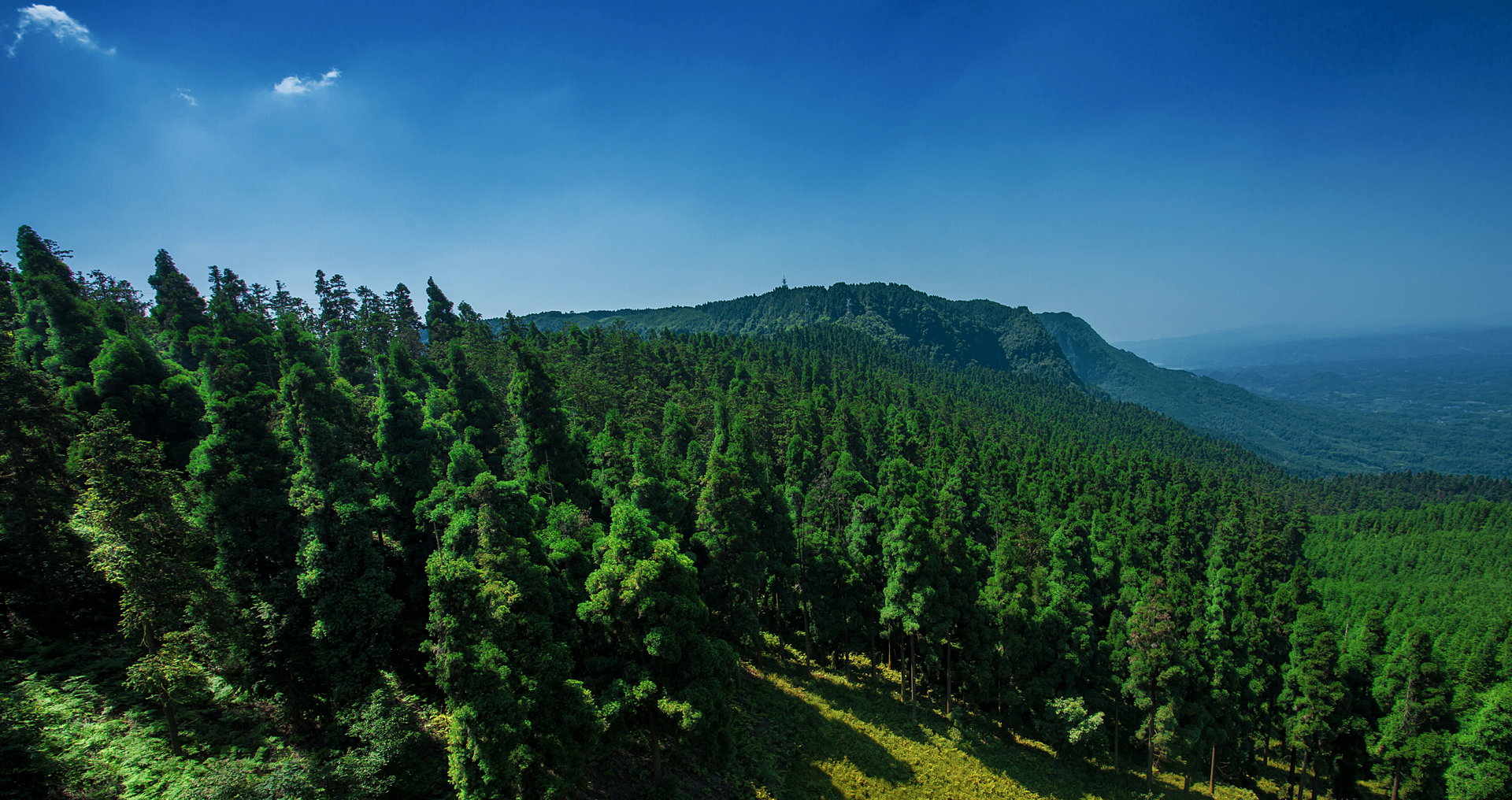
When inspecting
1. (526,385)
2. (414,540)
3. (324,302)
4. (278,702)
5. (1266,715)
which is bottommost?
(1266,715)

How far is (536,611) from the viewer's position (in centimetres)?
1995

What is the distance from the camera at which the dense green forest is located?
18.2 meters

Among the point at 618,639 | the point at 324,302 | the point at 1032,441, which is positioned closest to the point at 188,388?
the point at 618,639

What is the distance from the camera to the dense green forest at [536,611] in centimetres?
1817

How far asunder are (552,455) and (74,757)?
21.2m

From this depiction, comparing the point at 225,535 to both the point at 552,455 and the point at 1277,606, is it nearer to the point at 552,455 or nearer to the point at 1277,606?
the point at 552,455

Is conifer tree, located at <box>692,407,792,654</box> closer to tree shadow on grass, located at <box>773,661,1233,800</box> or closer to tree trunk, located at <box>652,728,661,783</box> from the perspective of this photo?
tree shadow on grass, located at <box>773,661,1233,800</box>

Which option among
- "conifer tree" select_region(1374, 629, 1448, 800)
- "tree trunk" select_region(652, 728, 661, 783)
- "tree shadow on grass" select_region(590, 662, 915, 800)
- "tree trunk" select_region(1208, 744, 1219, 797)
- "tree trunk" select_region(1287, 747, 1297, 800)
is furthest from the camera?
"tree trunk" select_region(1287, 747, 1297, 800)

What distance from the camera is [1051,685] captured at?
3503 centimetres

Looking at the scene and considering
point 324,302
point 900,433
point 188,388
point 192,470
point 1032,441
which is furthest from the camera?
point 1032,441

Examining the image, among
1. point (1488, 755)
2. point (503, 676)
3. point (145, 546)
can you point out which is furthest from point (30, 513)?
point (1488, 755)

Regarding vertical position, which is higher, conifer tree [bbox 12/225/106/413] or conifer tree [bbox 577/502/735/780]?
conifer tree [bbox 12/225/106/413]

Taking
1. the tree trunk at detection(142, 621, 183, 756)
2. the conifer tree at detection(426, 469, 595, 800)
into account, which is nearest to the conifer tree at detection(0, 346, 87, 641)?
the tree trunk at detection(142, 621, 183, 756)

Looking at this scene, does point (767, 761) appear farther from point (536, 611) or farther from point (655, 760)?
point (536, 611)
